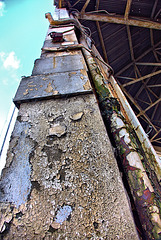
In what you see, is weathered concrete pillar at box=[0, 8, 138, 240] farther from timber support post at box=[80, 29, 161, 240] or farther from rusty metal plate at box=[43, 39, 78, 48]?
rusty metal plate at box=[43, 39, 78, 48]

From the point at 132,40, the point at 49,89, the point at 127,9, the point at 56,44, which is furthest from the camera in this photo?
the point at 132,40

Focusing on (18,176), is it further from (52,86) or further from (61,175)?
(52,86)

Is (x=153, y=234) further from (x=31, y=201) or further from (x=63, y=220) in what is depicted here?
(x=31, y=201)

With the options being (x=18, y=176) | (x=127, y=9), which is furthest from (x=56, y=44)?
(x=127, y=9)

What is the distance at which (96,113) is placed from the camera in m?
1.09

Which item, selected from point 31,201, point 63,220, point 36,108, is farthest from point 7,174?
point 36,108

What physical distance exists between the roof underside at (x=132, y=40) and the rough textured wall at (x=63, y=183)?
2666mm

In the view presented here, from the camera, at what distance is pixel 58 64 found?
5.29 ft

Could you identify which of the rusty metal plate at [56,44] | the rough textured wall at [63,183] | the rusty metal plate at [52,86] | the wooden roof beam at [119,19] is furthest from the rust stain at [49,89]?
the wooden roof beam at [119,19]

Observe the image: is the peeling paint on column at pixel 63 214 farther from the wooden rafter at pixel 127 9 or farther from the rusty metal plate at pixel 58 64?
the wooden rafter at pixel 127 9

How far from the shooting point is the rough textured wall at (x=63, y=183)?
0.62 meters

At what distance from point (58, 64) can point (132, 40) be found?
15.9 feet

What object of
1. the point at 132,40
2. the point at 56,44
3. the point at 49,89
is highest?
the point at 132,40

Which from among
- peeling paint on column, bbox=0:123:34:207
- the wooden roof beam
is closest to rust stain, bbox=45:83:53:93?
peeling paint on column, bbox=0:123:34:207
